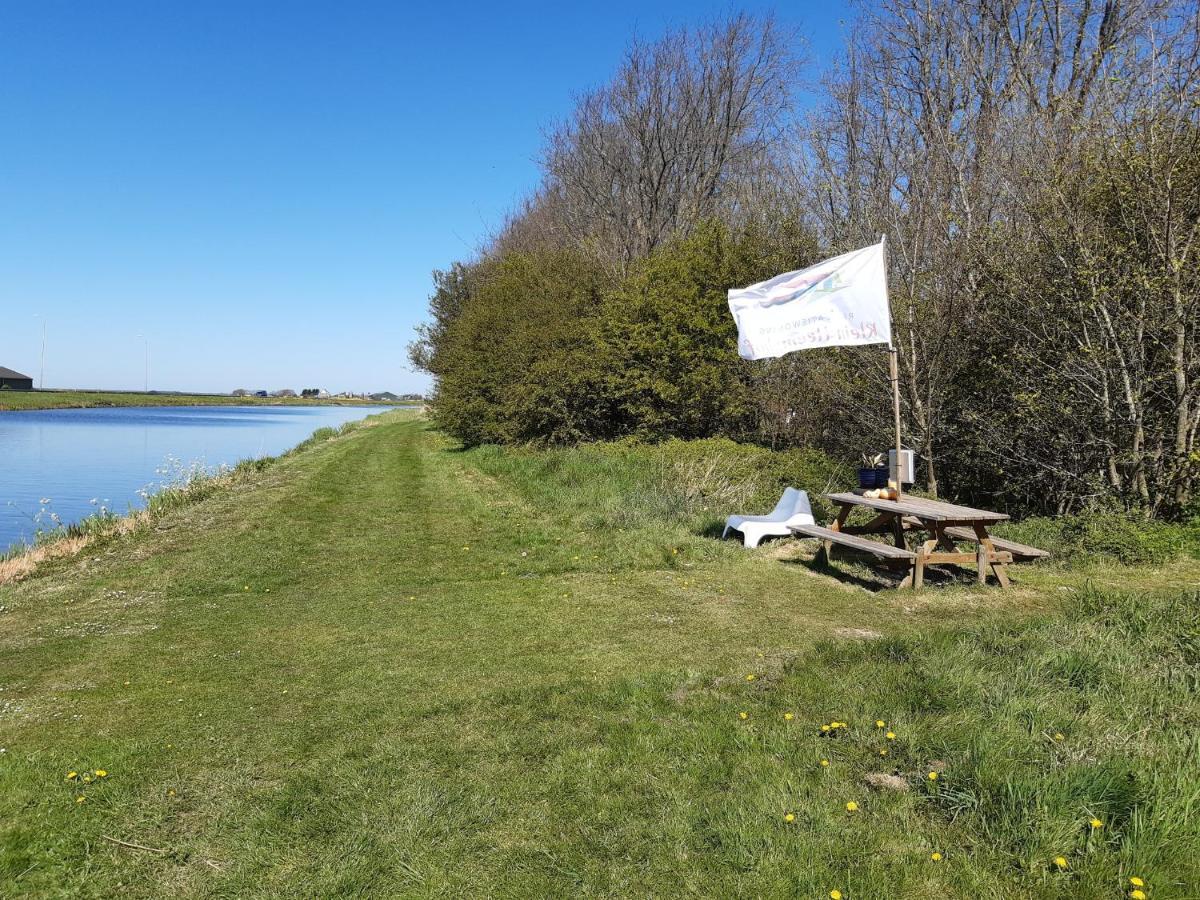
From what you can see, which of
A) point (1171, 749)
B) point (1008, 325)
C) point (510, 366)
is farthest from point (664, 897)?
point (510, 366)

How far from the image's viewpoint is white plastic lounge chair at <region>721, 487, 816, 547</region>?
9055 mm

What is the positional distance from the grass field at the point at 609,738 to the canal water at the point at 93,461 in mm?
8401

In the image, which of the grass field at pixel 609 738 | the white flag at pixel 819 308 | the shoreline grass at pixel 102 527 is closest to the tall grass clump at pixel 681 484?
the grass field at pixel 609 738

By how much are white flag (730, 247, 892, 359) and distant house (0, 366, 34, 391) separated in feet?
393

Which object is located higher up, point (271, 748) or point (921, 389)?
point (921, 389)

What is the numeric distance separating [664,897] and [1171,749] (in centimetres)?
230

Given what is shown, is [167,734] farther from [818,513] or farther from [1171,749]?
[818,513]

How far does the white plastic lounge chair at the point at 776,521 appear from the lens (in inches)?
356

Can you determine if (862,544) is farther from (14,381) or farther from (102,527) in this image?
(14,381)

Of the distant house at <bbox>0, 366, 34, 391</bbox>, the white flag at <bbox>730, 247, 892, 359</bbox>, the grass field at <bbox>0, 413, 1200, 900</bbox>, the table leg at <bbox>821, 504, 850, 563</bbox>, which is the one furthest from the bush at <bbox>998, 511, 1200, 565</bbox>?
the distant house at <bbox>0, 366, 34, 391</bbox>

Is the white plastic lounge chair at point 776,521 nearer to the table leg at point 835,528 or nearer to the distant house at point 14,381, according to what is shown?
the table leg at point 835,528

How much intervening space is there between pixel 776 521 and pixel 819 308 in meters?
2.94

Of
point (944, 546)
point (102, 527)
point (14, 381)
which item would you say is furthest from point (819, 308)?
point (14, 381)

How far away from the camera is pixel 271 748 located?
402cm
